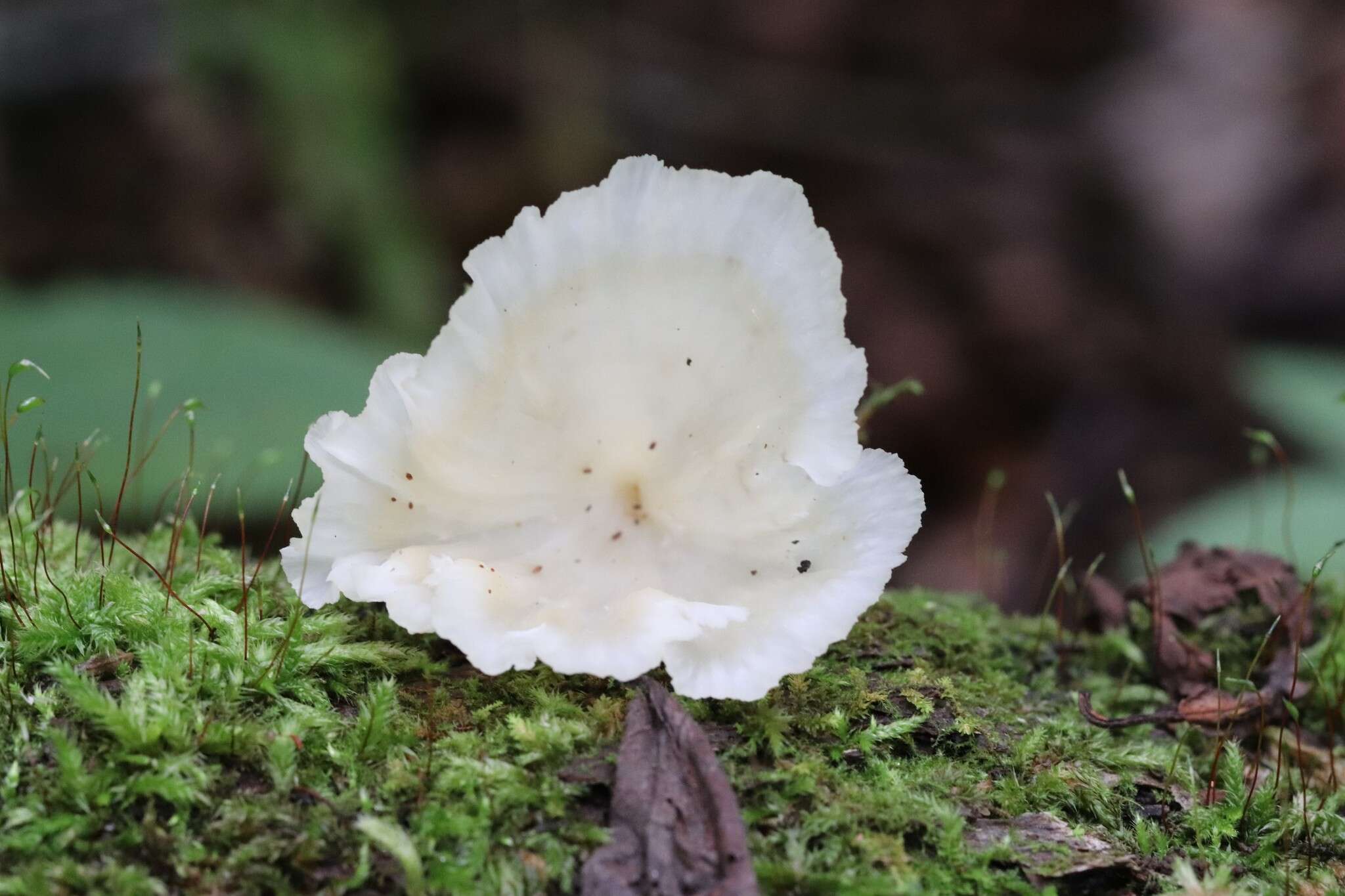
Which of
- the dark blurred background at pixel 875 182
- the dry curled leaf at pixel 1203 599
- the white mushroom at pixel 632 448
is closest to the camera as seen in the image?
the white mushroom at pixel 632 448

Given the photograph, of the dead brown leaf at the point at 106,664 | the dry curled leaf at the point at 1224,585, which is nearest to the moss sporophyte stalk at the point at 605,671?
the dead brown leaf at the point at 106,664

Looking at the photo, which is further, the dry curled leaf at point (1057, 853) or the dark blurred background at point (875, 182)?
the dark blurred background at point (875, 182)

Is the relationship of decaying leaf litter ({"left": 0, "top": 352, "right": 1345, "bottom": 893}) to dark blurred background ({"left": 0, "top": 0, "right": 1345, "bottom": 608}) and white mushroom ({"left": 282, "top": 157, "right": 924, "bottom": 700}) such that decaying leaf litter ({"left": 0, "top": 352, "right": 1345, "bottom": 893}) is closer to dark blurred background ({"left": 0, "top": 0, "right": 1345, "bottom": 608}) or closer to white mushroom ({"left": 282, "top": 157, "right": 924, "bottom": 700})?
white mushroom ({"left": 282, "top": 157, "right": 924, "bottom": 700})

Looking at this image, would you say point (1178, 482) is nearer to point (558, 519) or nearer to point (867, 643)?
point (867, 643)

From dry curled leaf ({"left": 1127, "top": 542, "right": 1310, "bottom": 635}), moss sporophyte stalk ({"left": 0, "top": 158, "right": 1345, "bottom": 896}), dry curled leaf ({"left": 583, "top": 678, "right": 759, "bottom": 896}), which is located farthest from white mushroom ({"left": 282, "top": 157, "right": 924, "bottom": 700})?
dry curled leaf ({"left": 1127, "top": 542, "right": 1310, "bottom": 635})

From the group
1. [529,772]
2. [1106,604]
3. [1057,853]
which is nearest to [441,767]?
[529,772]

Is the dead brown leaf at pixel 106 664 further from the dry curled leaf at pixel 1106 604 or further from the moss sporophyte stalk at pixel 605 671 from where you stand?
the dry curled leaf at pixel 1106 604

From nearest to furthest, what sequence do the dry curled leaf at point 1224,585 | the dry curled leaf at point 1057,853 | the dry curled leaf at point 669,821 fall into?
the dry curled leaf at point 669,821 < the dry curled leaf at point 1057,853 < the dry curled leaf at point 1224,585
